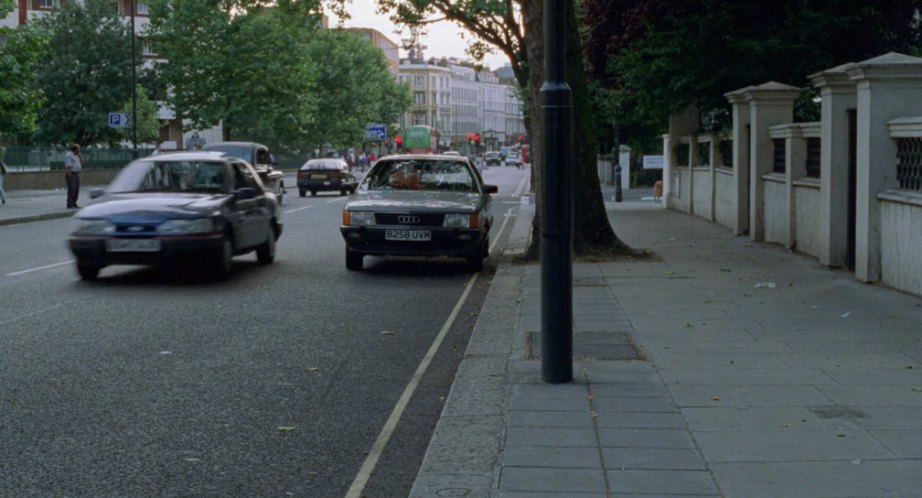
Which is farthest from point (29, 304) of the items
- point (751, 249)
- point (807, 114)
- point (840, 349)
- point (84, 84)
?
point (84, 84)

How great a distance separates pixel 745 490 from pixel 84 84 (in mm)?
72755

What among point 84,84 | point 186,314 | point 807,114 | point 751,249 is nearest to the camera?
point 186,314

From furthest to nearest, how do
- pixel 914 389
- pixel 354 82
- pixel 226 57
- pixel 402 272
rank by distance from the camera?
pixel 354 82 → pixel 226 57 → pixel 402 272 → pixel 914 389

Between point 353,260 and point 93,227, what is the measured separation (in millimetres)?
3575

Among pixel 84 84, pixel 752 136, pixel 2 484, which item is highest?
pixel 84 84

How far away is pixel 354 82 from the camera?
9619 cm

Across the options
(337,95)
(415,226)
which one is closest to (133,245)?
(415,226)

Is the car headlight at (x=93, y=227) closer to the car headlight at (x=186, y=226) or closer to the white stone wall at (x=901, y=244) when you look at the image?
the car headlight at (x=186, y=226)

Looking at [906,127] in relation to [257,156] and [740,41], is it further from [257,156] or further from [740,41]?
[257,156]

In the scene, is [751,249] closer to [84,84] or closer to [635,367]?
[635,367]

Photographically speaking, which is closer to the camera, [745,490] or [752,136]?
[745,490]

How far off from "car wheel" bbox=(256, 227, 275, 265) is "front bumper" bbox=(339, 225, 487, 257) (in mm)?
1828

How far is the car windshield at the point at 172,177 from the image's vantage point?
15.5m

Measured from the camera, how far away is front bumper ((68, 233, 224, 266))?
14.1m
